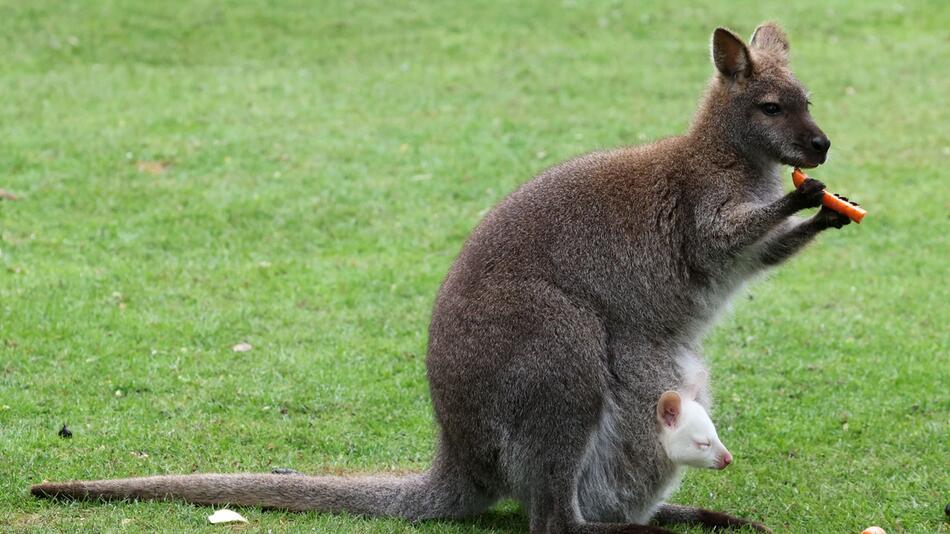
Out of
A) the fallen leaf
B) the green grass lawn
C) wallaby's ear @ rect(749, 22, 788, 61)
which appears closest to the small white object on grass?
the green grass lawn

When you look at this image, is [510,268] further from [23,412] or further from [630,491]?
[23,412]

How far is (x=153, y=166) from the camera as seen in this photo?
11.7 m

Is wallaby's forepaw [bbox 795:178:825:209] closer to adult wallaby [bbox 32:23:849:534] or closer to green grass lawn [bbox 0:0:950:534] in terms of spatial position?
adult wallaby [bbox 32:23:849:534]

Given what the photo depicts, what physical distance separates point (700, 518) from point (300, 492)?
1.86 m

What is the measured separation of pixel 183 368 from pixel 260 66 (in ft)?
26.4

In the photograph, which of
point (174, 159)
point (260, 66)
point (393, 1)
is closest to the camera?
point (174, 159)

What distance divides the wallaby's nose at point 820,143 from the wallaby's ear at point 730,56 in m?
0.48

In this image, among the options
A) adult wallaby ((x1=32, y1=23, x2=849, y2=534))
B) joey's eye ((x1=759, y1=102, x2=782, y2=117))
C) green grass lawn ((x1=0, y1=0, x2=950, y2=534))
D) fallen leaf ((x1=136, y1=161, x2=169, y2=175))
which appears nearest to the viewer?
adult wallaby ((x1=32, y1=23, x2=849, y2=534))

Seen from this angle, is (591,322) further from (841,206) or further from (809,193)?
(841,206)

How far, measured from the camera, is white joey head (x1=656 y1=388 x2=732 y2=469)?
17.5 ft

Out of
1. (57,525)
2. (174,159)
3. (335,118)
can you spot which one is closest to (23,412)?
(57,525)

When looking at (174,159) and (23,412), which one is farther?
(174,159)

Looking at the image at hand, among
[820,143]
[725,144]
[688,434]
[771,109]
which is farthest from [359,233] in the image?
[688,434]

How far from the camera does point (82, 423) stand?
6719 millimetres
